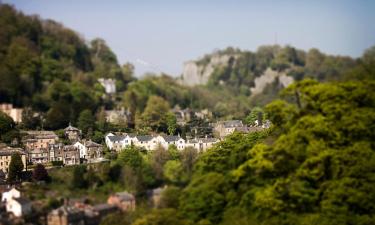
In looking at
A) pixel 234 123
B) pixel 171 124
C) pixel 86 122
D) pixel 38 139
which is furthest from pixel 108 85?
pixel 38 139

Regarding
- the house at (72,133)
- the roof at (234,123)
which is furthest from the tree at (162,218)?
the roof at (234,123)

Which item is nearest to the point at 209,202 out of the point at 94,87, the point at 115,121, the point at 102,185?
the point at 102,185

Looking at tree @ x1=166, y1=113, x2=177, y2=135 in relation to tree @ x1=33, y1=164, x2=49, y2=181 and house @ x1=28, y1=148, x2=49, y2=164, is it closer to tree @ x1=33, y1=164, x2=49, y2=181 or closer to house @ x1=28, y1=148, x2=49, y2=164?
house @ x1=28, y1=148, x2=49, y2=164

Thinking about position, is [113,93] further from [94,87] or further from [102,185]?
[102,185]

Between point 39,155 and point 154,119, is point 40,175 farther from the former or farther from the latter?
point 154,119

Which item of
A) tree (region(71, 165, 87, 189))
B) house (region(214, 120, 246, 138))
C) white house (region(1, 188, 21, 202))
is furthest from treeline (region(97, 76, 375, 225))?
house (region(214, 120, 246, 138))
